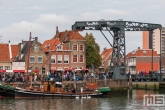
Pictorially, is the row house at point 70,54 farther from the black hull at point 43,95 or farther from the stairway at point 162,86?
the black hull at point 43,95

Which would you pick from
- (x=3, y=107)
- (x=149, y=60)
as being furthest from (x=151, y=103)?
(x=149, y=60)

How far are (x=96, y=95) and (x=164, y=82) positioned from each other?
21.1 metres

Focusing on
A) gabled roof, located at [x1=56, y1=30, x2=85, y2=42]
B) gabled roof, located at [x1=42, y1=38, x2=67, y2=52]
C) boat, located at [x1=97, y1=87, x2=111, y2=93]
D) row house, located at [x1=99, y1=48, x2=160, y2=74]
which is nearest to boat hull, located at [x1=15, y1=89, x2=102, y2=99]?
boat, located at [x1=97, y1=87, x2=111, y2=93]

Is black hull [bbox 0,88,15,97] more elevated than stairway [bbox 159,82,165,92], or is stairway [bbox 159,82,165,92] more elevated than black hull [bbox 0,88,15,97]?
stairway [bbox 159,82,165,92]

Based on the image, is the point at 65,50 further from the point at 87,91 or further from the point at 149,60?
the point at 149,60

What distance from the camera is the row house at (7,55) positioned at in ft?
297

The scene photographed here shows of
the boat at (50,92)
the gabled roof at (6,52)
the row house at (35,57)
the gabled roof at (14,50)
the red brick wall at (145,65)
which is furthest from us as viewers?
the red brick wall at (145,65)

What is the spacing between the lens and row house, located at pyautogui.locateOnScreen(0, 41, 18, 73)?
90500 millimetres

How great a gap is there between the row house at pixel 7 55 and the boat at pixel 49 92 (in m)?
24.4

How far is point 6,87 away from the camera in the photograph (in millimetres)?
66000

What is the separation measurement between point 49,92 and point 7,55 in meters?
26.9

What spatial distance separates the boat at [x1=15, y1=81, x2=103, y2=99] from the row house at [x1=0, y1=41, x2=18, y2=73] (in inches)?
959

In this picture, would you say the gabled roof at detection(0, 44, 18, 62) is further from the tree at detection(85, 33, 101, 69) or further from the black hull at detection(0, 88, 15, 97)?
the black hull at detection(0, 88, 15, 97)

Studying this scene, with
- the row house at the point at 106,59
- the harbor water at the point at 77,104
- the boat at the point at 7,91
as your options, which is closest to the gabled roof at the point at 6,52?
the boat at the point at 7,91
